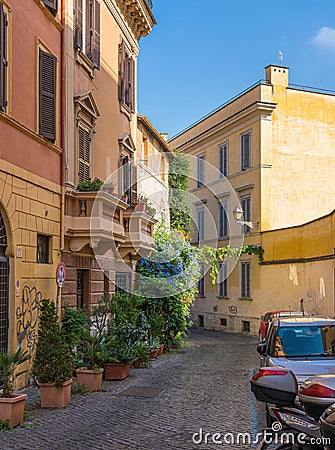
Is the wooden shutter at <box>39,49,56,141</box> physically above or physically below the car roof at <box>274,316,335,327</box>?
above

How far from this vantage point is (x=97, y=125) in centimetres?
1692

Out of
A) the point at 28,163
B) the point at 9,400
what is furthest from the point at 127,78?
the point at 9,400

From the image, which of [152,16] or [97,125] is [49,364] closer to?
[97,125]

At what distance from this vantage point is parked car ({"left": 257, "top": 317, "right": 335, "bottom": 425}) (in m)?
8.93

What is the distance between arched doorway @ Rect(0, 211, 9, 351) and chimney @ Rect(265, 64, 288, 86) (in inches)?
839

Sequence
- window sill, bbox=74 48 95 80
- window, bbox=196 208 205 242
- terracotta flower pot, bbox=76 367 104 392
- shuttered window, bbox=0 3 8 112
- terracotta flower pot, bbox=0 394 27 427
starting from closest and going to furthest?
terracotta flower pot, bbox=0 394 27 427 < shuttered window, bbox=0 3 8 112 < terracotta flower pot, bbox=76 367 104 392 < window sill, bbox=74 48 95 80 < window, bbox=196 208 205 242

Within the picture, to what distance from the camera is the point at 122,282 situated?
66.5 feet

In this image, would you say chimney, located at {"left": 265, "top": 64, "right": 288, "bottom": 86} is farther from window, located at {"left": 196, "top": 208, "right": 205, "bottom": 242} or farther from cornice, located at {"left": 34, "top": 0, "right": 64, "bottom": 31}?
cornice, located at {"left": 34, "top": 0, "right": 64, "bottom": 31}

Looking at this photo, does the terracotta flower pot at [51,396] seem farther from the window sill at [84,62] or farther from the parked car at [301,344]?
the window sill at [84,62]

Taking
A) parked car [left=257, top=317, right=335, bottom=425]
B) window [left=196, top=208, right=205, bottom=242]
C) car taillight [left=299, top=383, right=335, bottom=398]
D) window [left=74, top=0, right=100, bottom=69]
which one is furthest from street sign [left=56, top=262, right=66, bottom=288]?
window [left=196, top=208, right=205, bottom=242]

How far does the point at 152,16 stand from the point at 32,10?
1082 centimetres

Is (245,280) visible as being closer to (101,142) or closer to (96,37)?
(101,142)

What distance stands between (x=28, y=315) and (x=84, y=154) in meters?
5.07

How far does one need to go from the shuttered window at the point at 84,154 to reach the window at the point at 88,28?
1957mm
